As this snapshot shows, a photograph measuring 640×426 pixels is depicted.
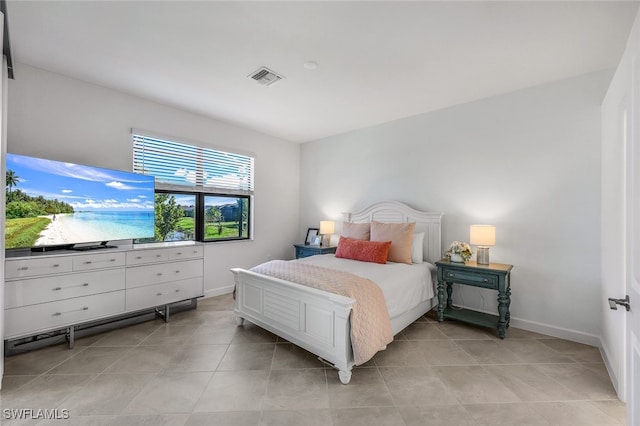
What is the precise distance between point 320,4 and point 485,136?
8.23 feet

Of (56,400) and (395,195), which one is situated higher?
(395,195)

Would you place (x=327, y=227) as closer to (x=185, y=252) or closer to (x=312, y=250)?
(x=312, y=250)

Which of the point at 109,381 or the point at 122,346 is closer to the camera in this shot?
the point at 109,381

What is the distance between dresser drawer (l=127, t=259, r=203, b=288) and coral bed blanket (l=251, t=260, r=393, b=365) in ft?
4.31

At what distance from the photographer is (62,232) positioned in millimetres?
2588

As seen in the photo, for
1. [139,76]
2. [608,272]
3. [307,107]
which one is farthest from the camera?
[307,107]

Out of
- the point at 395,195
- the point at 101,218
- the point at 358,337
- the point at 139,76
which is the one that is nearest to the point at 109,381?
the point at 101,218

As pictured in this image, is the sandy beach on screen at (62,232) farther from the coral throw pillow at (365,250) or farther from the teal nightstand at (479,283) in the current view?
the teal nightstand at (479,283)

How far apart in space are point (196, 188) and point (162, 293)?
59.9 inches

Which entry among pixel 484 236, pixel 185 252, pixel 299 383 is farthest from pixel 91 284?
pixel 484 236

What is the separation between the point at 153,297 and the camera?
308 cm

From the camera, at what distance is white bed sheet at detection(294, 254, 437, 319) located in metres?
2.61

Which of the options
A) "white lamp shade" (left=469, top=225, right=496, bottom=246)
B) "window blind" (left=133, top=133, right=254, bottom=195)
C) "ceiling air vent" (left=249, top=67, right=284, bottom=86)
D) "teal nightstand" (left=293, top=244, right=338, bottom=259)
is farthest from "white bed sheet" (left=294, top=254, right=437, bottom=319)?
"ceiling air vent" (left=249, top=67, right=284, bottom=86)

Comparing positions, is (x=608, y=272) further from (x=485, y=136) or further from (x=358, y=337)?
(x=358, y=337)
